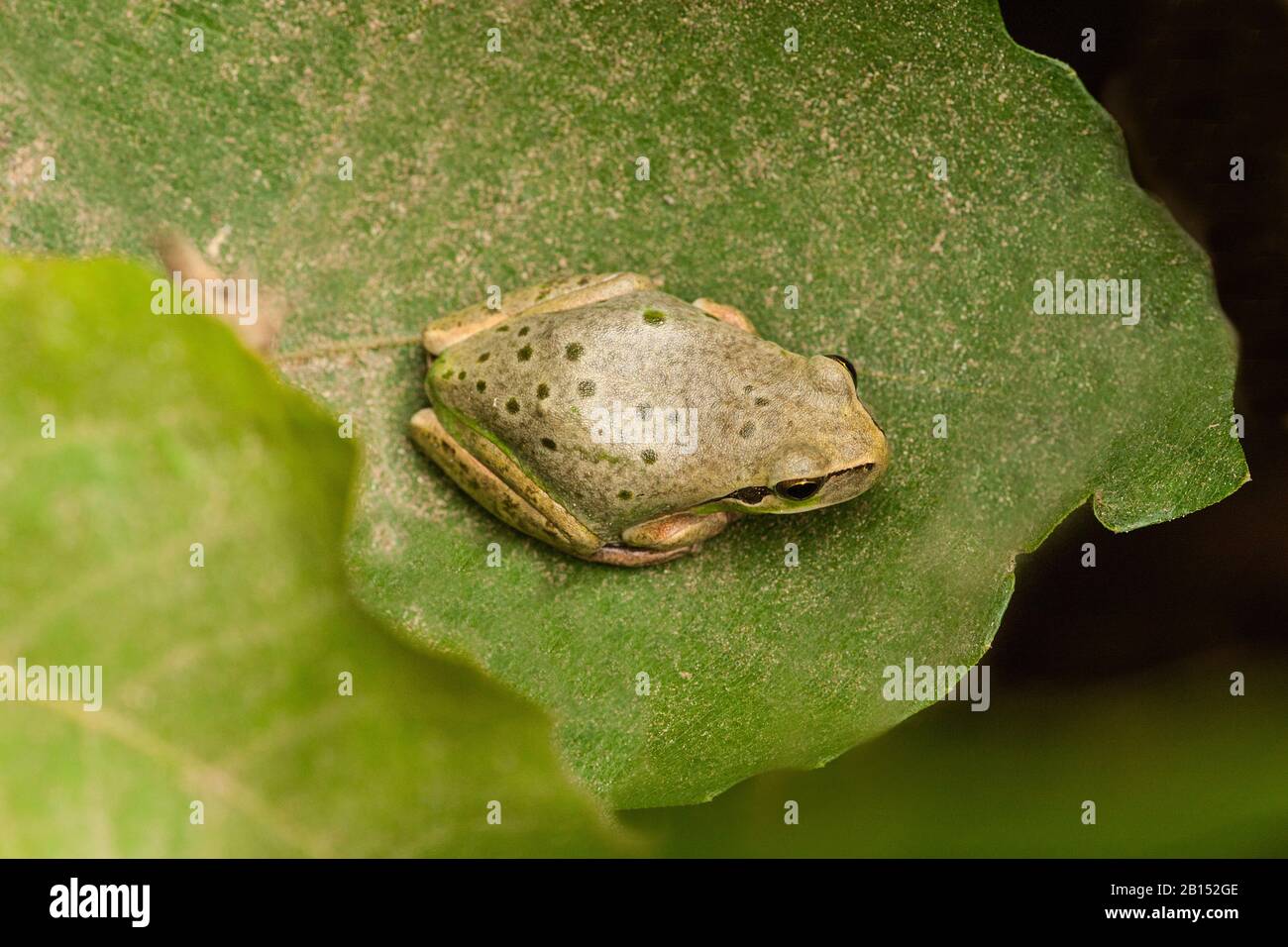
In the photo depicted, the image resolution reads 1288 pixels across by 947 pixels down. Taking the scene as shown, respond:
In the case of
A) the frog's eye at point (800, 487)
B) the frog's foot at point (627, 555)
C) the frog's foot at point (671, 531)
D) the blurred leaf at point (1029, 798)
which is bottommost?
the blurred leaf at point (1029, 798)

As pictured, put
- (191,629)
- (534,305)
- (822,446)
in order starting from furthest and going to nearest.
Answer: (534,305) < (822,446) < (191,629)

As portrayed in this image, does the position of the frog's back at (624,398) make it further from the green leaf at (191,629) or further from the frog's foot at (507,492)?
the green leaf at (191,629)

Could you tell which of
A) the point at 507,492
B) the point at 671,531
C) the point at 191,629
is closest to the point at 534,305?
the point at 507,492

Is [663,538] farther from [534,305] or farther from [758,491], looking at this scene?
Result: [534,305]

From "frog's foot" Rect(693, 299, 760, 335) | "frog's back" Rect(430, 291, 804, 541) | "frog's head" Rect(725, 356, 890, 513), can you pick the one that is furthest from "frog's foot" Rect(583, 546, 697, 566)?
"frog's foot" Rect(693, 299, 760, 335)

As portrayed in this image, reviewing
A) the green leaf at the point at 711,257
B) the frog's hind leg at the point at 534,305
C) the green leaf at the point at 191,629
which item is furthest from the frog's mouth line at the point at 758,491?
the green leaf at the point at 191,629

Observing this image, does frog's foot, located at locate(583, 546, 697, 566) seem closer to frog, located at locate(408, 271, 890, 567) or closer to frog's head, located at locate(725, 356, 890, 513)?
frog, located at locate(408, 271, 890, 567)

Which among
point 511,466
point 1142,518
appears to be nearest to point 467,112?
point 511,466

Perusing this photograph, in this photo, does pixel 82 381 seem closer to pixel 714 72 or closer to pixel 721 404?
pixel 721 404
